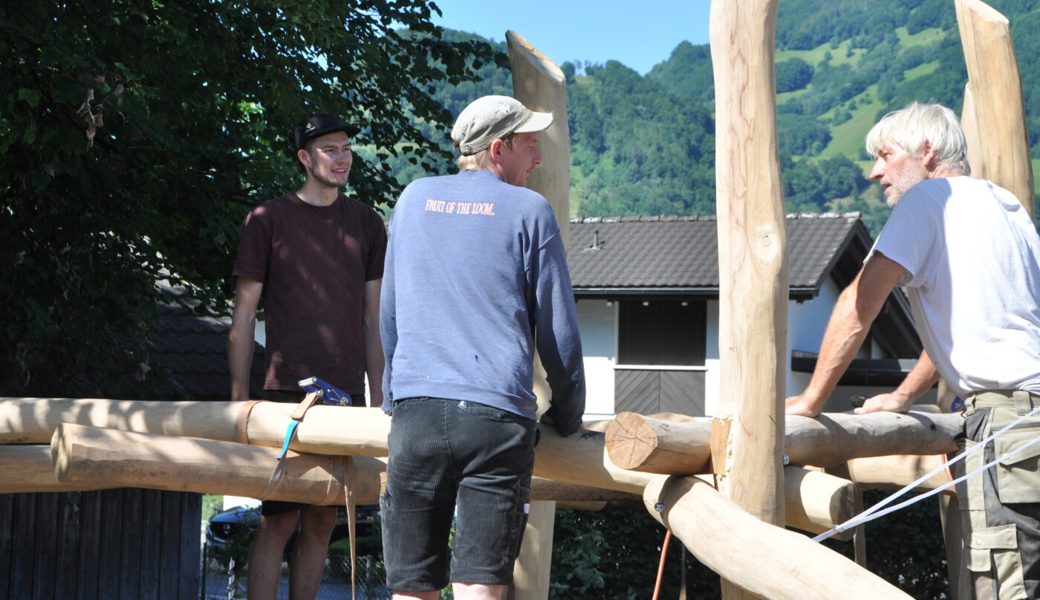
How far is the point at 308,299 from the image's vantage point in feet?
14.6

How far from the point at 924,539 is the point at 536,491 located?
22.0 ft

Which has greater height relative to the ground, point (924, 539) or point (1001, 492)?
point (1001, 492)

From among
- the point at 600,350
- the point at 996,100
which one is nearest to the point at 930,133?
the point at 996,100

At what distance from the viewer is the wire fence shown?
1428 centimetres

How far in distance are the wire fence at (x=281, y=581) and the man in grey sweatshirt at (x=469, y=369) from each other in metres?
10.2

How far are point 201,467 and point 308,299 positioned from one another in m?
0.76

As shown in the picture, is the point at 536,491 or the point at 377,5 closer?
the point at 536,491

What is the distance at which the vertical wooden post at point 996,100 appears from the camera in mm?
5383

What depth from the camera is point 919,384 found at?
15.1 ft

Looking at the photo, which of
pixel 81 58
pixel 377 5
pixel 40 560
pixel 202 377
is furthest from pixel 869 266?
pixel 40 560

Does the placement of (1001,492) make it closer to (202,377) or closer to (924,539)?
(924,539)

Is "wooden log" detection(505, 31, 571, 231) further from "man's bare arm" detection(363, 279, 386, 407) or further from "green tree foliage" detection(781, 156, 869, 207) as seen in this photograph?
"green tree foliage" detection(781, 156, 869, 207)

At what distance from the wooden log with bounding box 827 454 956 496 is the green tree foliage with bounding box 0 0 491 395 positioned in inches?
159

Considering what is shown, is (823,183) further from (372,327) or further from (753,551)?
(753,551)
